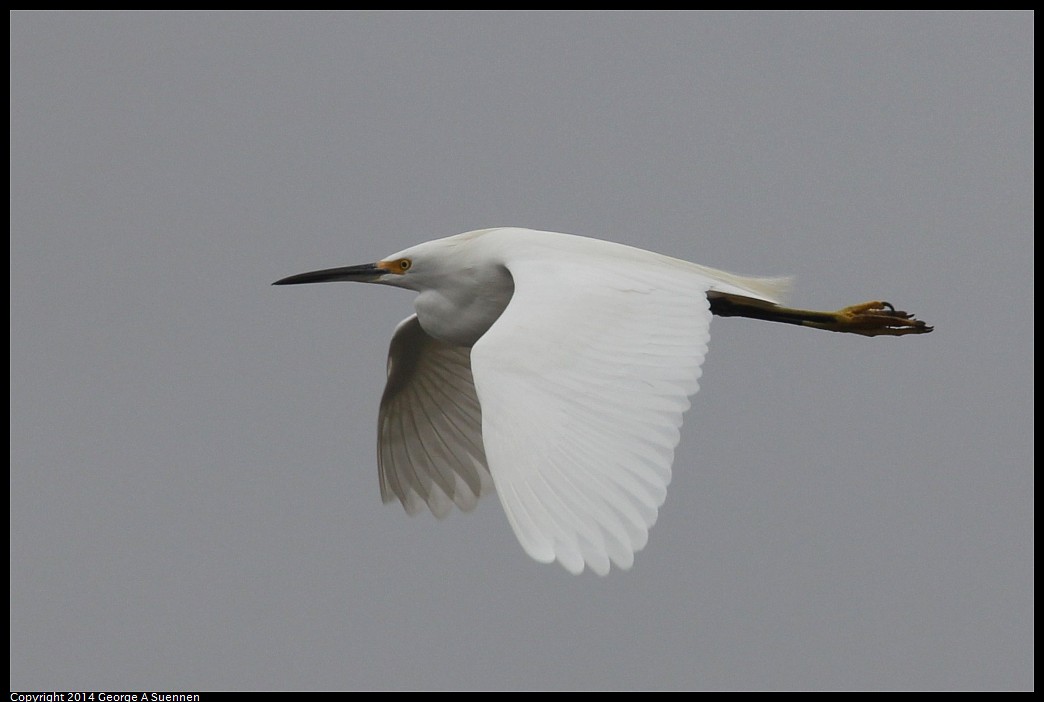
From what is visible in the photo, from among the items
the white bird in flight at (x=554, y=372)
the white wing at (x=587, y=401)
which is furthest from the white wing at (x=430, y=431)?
the white wing at (x=587, y=401)

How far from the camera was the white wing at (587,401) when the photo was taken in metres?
4.54

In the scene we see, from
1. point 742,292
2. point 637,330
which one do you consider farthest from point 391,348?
point 637,330

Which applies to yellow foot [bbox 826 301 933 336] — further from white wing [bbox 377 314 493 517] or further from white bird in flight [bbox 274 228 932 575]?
→ white wing [bbox 377 314 493 517]

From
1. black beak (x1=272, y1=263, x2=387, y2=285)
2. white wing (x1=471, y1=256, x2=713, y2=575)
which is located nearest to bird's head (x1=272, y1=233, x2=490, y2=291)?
black beak (x1=272, y1=263, x2=387, y2=285)

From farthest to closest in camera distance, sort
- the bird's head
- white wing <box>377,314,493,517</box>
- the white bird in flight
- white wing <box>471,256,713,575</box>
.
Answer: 1. white wing <box>377,314,493,517</box>
2. the bird's head
3. the white bird in flight
4. white wing <box>471,256,713,575</box>

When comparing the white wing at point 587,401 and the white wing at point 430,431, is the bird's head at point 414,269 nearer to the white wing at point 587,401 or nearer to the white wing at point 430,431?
the white wing at point 430,431

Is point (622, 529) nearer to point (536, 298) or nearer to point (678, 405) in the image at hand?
point (678, 405)

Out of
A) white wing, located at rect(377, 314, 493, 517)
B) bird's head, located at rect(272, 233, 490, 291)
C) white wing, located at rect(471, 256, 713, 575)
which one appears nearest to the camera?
white wing, located at rect(471, 256, 713, 575)

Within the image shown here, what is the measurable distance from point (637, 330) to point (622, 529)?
1.40 m

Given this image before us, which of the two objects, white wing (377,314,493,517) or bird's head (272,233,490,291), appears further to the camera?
white wing (377,314,493,517)

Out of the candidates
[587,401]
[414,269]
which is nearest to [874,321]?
[414,269]

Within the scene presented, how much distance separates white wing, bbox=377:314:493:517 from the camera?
8281mm

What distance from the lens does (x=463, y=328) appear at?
7340mm

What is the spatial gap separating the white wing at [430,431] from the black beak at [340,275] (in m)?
0.64
